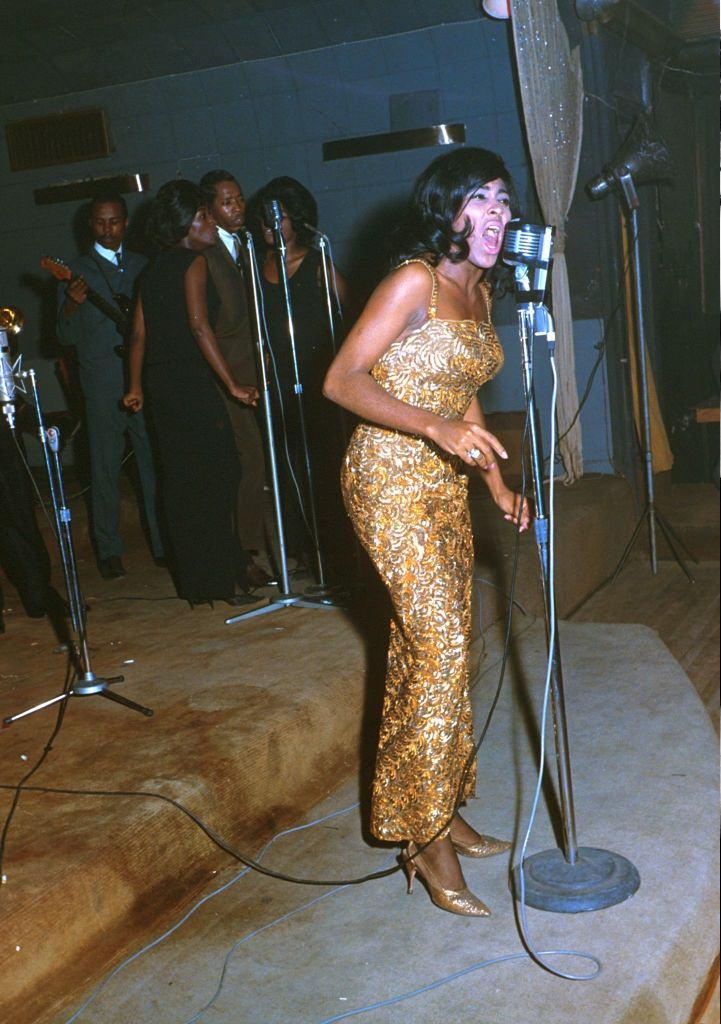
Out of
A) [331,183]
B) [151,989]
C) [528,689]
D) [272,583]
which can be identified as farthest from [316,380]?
[151,989]

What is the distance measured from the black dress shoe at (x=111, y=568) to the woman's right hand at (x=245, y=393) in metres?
1.25

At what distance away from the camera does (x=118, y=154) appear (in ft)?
23.0

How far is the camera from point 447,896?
2396 millimetres

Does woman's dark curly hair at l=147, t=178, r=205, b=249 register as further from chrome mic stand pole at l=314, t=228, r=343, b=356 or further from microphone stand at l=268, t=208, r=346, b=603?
chrome mic stand pole at l=314, t=228, r=343, b=356

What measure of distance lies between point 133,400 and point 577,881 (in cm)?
298

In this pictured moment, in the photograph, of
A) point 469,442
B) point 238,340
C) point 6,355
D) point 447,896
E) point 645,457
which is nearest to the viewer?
point 469,442

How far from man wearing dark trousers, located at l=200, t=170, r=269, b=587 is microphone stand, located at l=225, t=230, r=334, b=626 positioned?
20 cm

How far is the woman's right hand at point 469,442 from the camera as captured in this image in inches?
80.7

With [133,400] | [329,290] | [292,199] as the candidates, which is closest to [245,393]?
[329,290]

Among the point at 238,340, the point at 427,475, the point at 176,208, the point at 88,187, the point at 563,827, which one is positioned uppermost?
the point at 88,187

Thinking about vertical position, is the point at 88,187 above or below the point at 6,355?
above

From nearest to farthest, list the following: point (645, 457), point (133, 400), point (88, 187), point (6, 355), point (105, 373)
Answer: point (6, 355) → point (133, 400) → point (105, 373) → point (645, 457) → point (88, 187)

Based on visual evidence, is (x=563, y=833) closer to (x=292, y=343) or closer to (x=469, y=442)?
(x=469, y=442)

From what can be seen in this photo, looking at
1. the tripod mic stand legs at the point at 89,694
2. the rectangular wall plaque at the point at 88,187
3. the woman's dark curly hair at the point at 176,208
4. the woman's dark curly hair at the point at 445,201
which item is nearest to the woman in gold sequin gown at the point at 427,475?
the woman's dark curly hair at the point at 445,201
